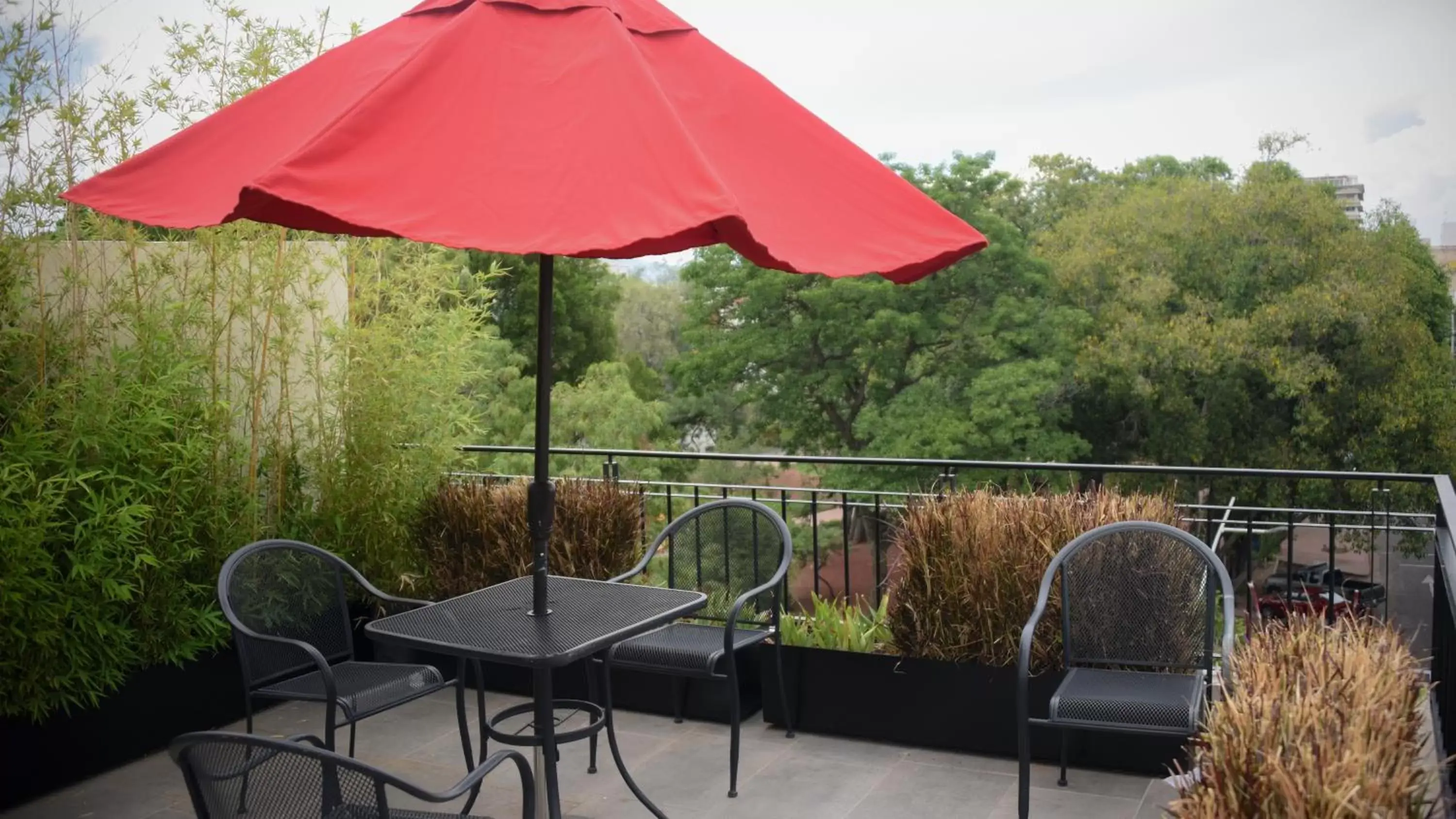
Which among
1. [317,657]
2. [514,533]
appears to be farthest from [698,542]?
[317,657]

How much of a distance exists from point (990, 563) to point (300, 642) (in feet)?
6.39

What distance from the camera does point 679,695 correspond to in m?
4.10

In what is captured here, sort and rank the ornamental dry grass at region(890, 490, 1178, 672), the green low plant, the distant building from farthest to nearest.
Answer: the distant building, the green low plant, the ornamental dry grass at region(890, 490, 1178, 672)

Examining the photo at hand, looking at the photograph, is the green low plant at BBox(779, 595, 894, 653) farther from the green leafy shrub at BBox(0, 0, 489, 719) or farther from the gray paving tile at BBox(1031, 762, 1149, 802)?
the green leafy shrub at BBox(0, 0, 489, 719)

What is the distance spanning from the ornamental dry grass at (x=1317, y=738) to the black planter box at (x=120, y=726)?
3189 mm

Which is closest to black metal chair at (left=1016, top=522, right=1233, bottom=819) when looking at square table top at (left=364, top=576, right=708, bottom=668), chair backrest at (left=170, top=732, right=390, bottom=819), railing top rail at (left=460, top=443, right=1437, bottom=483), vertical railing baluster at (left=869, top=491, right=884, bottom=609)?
railing top rail at (left=460, top=443, right=1437, bottom=483)

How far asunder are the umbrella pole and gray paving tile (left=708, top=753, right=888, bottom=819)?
3.35 feet

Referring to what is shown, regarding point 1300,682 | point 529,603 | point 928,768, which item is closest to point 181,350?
point 529,603

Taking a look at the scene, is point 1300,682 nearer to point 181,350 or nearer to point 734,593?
point 734,593

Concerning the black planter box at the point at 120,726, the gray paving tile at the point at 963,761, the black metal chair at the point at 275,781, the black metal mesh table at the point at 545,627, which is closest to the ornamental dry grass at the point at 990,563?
the gray paving tile at the point at 963,761

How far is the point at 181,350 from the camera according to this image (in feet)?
12.8

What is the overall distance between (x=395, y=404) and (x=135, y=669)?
123 cm

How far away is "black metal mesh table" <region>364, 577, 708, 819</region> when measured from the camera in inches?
97.9

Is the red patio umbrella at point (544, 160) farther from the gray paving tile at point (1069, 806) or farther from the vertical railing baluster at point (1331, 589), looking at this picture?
the gray paving tile at point (1069, 806)
